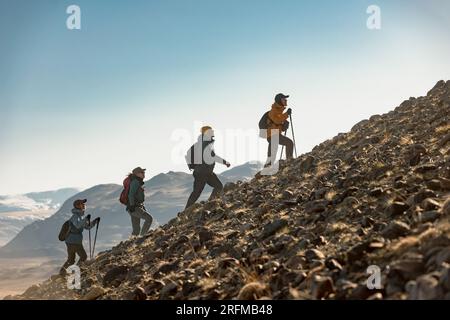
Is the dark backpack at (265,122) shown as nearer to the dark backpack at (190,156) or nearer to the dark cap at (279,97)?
the dark cap at (279,97)

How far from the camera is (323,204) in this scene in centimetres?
1088

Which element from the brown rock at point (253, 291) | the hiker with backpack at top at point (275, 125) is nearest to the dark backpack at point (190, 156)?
the hiker with backpack at top at point (275, 125)

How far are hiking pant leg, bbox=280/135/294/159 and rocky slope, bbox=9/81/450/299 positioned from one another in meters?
3.33

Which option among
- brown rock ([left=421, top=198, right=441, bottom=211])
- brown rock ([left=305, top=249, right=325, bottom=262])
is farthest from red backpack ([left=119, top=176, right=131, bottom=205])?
brown rock ([left=421, top=198, right=441, bottom=211])

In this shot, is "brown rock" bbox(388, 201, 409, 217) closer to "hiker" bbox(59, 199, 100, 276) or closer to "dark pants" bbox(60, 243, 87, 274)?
"hiker" bbox(59, 199, 100, 276)

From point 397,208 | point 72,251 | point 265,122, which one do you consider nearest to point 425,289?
point 397,208

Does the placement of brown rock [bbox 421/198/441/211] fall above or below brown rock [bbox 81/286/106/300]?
above

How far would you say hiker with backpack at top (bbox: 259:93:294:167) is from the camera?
2016 centimetres

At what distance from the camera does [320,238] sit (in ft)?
28.3

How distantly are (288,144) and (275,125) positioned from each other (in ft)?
4.98

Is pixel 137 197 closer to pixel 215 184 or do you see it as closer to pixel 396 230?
Answer: pixel 215 184

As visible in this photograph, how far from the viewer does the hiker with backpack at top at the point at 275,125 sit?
20.2 metres
